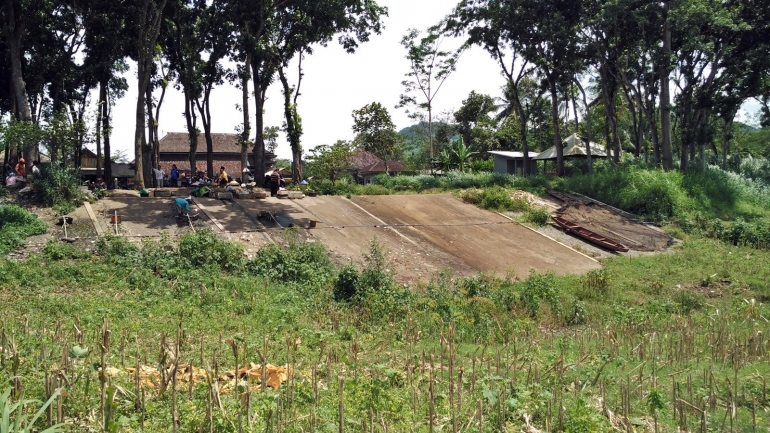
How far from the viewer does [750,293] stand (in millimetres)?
14203

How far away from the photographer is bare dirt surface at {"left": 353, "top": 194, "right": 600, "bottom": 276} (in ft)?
54.0

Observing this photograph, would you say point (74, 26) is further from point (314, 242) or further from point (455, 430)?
point (455, 430)

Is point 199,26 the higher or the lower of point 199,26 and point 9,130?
the higher

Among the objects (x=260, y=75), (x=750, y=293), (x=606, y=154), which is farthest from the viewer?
(x=606, y=154)

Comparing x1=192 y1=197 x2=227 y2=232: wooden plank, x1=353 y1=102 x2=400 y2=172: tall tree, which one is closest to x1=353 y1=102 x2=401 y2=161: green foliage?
x1=353 y1=102 x2=400 y2=172: tall tree

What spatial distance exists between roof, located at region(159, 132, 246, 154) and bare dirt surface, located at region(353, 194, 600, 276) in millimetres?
33196

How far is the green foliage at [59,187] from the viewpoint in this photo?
1551 centimetres

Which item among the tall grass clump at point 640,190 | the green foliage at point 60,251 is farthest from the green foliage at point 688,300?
the green foliage at point 60,251

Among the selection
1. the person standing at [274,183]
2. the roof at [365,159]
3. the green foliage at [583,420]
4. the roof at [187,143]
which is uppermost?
the roof at [187,143]

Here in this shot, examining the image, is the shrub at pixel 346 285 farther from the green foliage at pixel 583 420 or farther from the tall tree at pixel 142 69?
the tall tree at pixel 142 69

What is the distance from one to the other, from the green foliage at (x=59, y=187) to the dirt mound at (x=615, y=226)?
15237 millimetres

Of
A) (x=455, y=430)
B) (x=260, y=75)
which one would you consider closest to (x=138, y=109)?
(x=260, y=75)

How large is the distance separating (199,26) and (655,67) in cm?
1898

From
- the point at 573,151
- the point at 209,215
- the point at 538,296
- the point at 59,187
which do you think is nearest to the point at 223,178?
the point at 209,215
